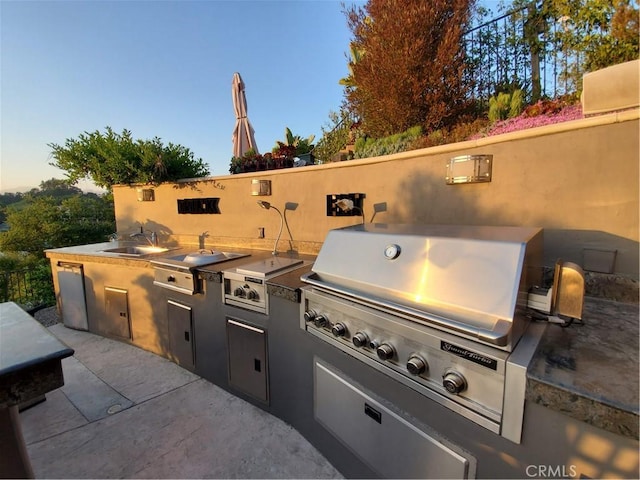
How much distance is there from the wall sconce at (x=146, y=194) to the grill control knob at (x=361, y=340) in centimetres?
392

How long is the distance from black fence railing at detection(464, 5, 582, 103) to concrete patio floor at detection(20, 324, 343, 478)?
5.75 metres

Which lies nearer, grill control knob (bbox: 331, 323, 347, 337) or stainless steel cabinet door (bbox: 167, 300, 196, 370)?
grill control knob (bbox: 331, 323, 347, 337)

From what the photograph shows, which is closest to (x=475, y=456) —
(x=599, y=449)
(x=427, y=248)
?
(x=599, y=449)

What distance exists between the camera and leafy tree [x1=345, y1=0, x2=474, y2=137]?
4438 mm

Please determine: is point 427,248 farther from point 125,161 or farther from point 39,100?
point 39,100

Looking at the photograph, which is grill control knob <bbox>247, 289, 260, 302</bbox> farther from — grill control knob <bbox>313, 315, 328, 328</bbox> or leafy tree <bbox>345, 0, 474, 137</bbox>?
leafy tree <bbox>345, 0, 474, 137</bbox>

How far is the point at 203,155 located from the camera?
4.26m

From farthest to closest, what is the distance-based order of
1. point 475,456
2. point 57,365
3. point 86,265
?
1. point 86,265
2. point 57,365
3. point 475,456

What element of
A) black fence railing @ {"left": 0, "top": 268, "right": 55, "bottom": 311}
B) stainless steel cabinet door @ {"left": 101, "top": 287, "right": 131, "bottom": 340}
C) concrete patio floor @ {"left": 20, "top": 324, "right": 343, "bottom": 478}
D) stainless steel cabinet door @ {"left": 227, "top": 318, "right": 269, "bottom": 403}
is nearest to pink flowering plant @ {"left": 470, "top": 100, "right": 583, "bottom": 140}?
stainless steel cabinet door @ {"left": 227, "top": 318, "right": 269, "bottom": 403}

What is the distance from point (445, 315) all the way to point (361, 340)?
388 mm

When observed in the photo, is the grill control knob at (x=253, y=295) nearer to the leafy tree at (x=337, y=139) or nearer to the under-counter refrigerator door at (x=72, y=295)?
the under-counter refrigerator door at (x=72, y=295)

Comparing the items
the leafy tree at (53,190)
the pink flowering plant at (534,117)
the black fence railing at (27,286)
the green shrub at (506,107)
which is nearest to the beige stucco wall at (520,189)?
the pink flowering plant at (534,117)

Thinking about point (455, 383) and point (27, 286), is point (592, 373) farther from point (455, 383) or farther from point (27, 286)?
point (27, 286)

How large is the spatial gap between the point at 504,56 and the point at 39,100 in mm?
8607
